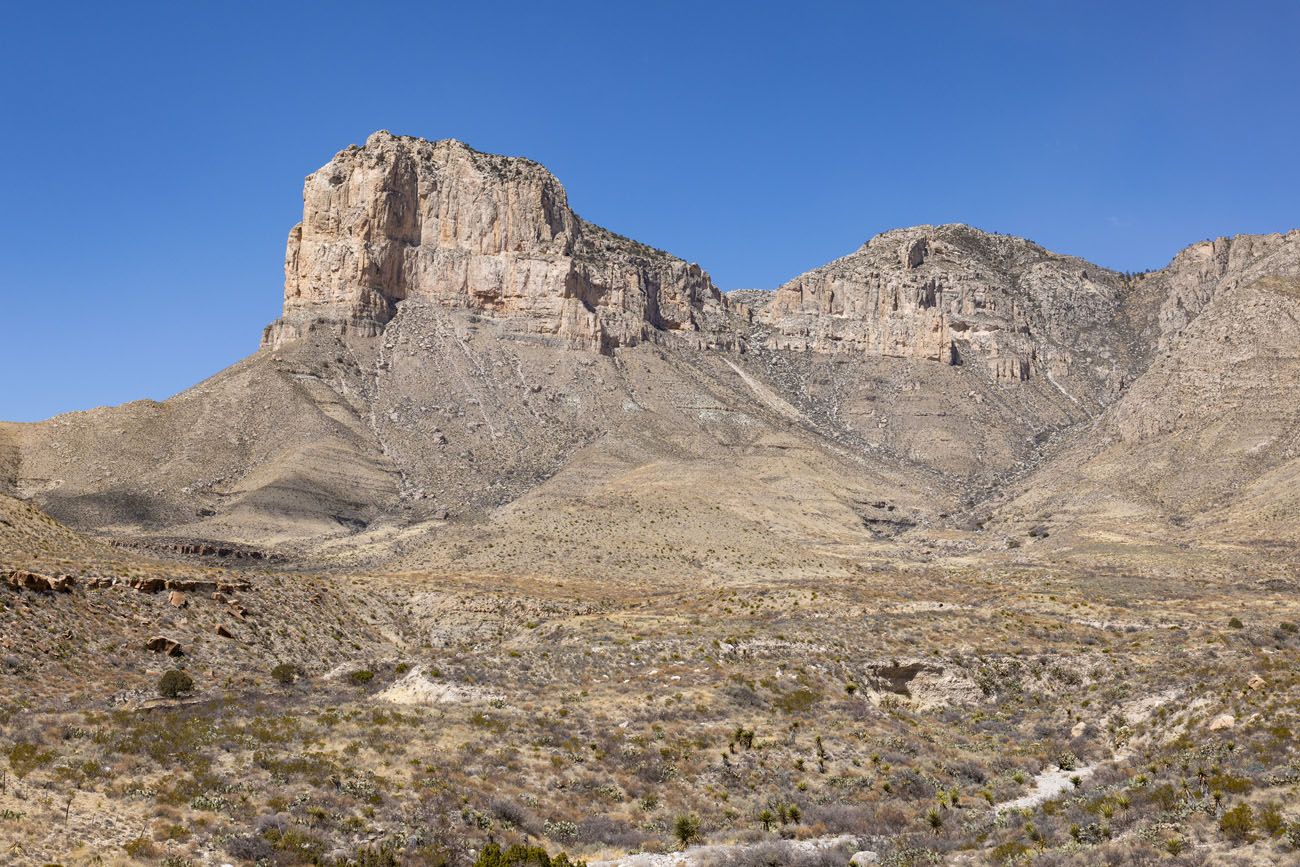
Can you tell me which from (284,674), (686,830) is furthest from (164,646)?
(686,830)

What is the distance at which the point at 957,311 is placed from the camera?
574ft

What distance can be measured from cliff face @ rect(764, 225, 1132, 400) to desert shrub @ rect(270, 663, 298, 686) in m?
142

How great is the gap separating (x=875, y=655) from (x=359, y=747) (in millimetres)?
18570

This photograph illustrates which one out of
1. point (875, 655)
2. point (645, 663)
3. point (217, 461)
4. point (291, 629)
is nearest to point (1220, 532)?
point (875, 655)

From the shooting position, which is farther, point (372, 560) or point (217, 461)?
point (217, 461)

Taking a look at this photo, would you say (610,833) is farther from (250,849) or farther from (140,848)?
(140,848)

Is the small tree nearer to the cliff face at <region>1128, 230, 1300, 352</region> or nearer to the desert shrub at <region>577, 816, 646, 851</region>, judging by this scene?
the desert shrub at <region>577, 816, 646, 851</region>

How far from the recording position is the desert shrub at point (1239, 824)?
59.2 ft

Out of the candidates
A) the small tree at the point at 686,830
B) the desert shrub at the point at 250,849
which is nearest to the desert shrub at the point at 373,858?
the desert shrub at the point at 250,849

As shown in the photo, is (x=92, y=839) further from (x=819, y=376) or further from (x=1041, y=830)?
(x=819, y=376)

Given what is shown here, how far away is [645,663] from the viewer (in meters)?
36.4

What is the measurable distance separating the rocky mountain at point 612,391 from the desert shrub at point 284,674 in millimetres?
35002

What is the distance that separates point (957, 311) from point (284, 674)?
514 ft

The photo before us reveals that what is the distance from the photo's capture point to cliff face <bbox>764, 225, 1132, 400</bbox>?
548 feet
